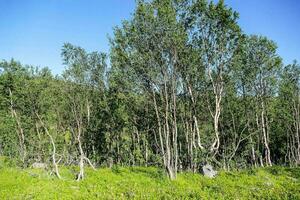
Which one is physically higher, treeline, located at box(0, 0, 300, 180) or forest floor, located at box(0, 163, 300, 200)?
treeline, located at box(0, 0, 300, 180)

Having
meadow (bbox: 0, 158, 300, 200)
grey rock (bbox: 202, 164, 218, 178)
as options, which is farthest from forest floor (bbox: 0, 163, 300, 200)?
grey rock (bbox: 202, 164, 218, 178)

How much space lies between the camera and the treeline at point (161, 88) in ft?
101

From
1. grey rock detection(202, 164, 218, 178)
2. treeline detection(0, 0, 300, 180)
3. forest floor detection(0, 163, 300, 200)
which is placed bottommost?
forest floor detection(0, 163, 300, 200)

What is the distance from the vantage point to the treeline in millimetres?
30656

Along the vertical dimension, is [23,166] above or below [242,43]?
below

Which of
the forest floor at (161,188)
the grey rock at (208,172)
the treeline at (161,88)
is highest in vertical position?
the treeline at (161,88)

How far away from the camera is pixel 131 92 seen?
36000mm

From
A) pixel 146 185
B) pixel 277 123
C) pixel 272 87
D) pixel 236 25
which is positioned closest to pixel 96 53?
pixel 236 25

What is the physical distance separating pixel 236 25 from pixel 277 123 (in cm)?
3723

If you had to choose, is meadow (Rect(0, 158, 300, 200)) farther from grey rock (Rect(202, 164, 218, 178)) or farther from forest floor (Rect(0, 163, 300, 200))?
grey rock (Rect(202, 164, 218, 178))

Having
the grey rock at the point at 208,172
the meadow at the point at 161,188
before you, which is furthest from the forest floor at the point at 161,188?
the grey rock at the point at 208,172

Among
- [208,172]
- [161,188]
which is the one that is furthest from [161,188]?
[208,172]

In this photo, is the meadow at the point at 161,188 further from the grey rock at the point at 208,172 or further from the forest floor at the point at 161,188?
the grey rock at the point at 208,172

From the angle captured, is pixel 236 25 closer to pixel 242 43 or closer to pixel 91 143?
pixel 242 43
